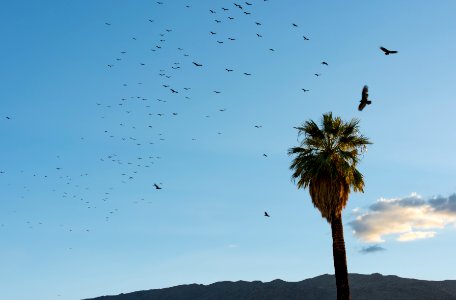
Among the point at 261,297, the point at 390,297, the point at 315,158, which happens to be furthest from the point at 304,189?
the point at 261,297

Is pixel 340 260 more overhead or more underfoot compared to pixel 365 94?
more underfoot

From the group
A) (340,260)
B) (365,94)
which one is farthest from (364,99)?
(340,260)

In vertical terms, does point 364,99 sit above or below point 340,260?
above

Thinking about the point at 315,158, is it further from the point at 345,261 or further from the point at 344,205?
the point at 345,261

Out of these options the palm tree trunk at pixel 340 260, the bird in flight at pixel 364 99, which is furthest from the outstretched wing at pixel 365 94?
the palm tree trunk at pixel 340 260

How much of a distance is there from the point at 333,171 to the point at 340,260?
5728mm

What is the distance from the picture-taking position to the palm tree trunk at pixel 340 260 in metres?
40.9

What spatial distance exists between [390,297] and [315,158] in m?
145

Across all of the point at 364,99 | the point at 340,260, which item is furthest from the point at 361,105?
the point at 340,260

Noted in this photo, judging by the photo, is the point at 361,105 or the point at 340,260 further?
the point at 340,260

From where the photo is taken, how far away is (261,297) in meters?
199

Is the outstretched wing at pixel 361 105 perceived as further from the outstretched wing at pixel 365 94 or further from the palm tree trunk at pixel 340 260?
the palm tree trunk at pixel 340 260

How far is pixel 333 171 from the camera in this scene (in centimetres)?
4344

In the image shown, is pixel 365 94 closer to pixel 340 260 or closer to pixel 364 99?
pixel 364 99
